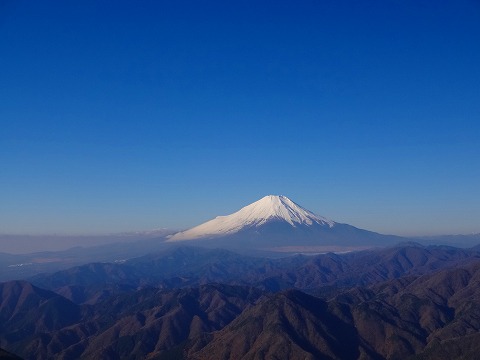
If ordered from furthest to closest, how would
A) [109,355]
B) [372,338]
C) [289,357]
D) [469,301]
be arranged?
1. [469,301]
2. [109,355]
3. [372,338]
4. [289,357]

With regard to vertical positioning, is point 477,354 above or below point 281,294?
below

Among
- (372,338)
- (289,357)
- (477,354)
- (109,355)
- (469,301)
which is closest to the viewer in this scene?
(477,354)

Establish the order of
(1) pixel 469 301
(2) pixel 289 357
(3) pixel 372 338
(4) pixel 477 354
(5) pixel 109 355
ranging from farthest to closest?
(1) pixel 469 301 < (5) pixel 109 355 < (3) pixel 372 338 < (2) pixel 289 357 < (4) pixel 477 354

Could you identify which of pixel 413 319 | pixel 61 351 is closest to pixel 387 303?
pixel 413 319

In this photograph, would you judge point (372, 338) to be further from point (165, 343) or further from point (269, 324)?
point (165, 343)

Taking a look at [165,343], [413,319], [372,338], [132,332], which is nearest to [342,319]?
[372,338]

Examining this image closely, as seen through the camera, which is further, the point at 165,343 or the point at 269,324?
the point at 165,343

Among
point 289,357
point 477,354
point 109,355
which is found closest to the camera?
point 477,354

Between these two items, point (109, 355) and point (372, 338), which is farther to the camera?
point (109, 355)

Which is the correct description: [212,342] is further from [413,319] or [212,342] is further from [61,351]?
[413,319]
